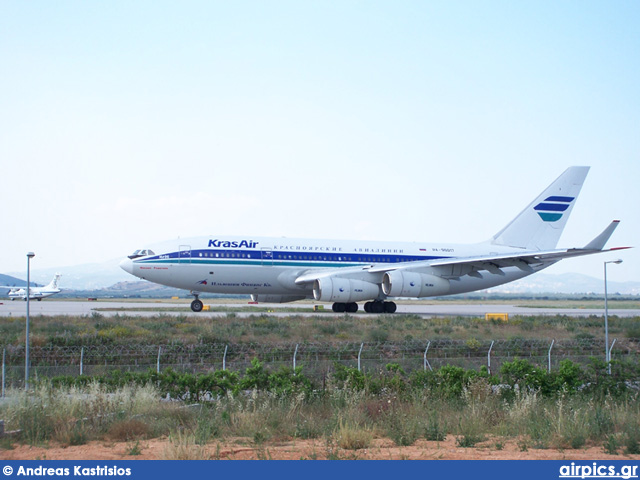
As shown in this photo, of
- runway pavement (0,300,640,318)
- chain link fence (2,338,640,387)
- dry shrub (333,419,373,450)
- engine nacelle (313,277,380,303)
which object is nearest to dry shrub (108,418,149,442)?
dry shrub (333,419,373,450)

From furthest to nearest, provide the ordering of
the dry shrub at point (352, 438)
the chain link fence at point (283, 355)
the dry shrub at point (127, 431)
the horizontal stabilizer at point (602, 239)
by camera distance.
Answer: the horizontal stabilizer at point (602, 239)
the chain link fence at point (283, 355)
the dry shrub at point (127, 431)
the dry shrub at point (352, 438)

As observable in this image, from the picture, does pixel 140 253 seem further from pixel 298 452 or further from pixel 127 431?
pixel 298 452

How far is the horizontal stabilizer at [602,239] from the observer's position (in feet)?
107

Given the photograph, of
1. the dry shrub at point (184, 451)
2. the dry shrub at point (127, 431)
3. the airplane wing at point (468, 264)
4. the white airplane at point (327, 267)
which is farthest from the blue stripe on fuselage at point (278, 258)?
the dry shrub at point (184, 451)

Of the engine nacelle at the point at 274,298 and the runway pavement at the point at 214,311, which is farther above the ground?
the engine nacelle at the point at 274,298

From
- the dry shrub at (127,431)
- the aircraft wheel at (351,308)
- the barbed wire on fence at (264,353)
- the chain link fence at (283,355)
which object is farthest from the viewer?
the aircraft wheel at (351,308)

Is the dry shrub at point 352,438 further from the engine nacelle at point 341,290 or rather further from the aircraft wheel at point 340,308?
the aircraft wheel at point 340,308

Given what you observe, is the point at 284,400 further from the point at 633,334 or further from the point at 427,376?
the point at 633,334

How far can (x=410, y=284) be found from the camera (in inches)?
1468

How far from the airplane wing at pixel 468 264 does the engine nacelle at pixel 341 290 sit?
594 millimetres

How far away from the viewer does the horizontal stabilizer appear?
3269cm

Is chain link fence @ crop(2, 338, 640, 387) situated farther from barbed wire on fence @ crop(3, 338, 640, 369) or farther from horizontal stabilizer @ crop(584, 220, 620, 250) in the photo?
horizontal stabilizer @ crop(584, 220, 620, 250)

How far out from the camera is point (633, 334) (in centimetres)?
2942
